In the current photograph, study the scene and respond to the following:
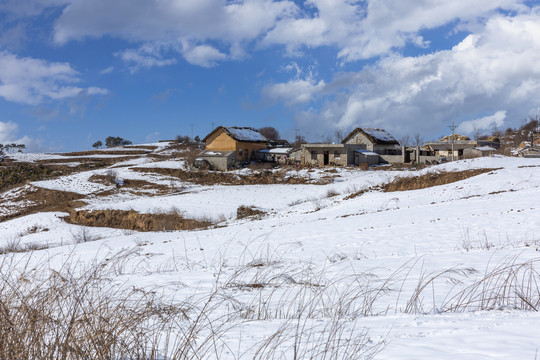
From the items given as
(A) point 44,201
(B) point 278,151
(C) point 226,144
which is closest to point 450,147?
(B) point 278,151

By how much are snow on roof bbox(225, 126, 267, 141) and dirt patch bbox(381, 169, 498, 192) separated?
29653 mm

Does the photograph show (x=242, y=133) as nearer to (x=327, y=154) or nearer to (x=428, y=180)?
(x=327, y=154)

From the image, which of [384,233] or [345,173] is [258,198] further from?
[384,233]

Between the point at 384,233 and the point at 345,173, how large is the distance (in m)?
30.0

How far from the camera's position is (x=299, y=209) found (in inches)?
1005

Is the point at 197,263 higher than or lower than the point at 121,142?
lower

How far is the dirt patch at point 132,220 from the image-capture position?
2556cm

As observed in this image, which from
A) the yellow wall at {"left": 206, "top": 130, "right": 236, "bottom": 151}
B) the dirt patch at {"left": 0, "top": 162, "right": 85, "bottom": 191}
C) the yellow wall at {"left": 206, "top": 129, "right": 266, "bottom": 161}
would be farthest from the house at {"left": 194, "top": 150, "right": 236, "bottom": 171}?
the dirt patch at {"left": 0, "top": 162, "right": 85, "bottom": 191}

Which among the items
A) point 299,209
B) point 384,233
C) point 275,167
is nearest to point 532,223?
point 384,233

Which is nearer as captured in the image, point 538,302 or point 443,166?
point 538,302

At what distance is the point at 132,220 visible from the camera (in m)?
27.2

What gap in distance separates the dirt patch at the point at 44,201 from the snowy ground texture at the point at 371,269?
12.8 feet

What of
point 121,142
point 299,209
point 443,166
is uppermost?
point 121,142

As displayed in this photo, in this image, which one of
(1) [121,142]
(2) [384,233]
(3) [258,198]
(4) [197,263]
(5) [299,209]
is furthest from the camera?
(1) [121,142]
